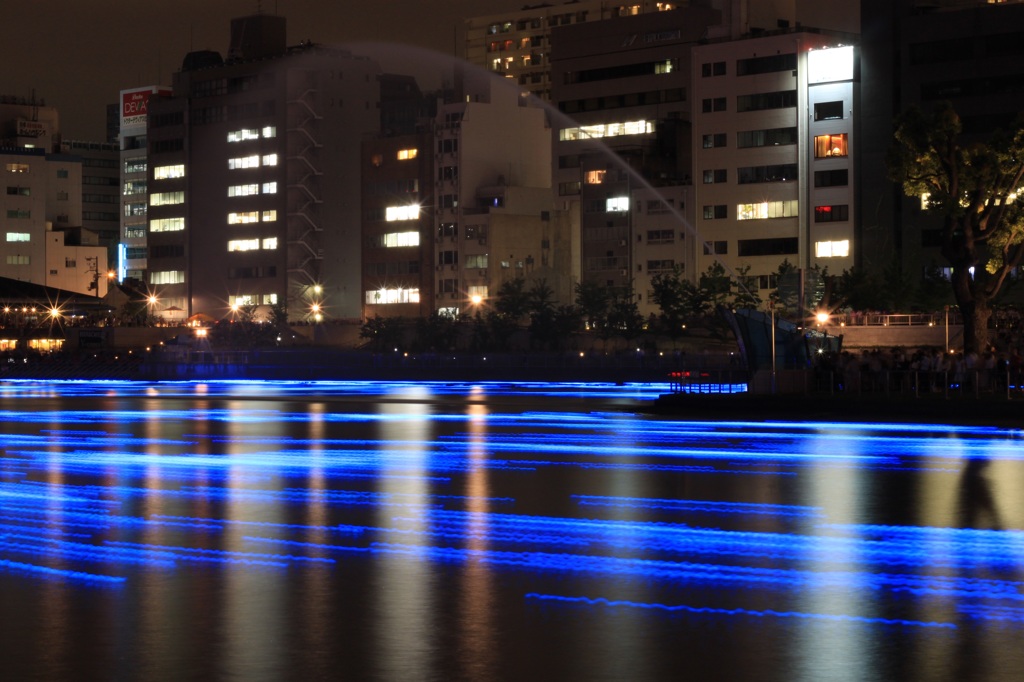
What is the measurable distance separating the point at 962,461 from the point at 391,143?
108 meters

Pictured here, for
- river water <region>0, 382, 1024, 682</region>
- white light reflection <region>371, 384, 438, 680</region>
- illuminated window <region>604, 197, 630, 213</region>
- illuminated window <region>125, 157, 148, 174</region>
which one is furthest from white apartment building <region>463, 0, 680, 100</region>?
white light reflection <region>371, 384, 438, 680</region>

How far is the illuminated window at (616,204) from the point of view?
368ft

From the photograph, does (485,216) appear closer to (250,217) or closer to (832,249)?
(250,217)

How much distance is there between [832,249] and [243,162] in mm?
66910

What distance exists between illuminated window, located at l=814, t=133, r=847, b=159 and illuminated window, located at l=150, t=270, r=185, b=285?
75.0 m

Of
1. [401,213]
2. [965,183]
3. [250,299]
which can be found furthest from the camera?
[250,299]

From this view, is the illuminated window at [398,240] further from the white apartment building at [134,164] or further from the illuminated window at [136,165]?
the illuminated window at [136,165]

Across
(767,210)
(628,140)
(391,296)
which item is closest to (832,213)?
(767,210)

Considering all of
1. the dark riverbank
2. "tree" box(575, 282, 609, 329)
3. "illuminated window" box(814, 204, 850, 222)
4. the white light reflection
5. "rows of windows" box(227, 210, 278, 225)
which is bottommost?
the white light reflection

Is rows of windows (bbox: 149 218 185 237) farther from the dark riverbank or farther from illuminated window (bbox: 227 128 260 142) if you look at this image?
the dark riverbank

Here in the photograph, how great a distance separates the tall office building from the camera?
14088 centimetres

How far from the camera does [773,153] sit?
342 ft

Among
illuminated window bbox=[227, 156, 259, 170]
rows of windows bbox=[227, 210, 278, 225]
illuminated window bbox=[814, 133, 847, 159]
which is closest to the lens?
illuminated window bbox=[814, 133, 847, 159]

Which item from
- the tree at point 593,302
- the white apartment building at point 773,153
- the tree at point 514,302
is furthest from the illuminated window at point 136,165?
the white apartment building at point 773,153
